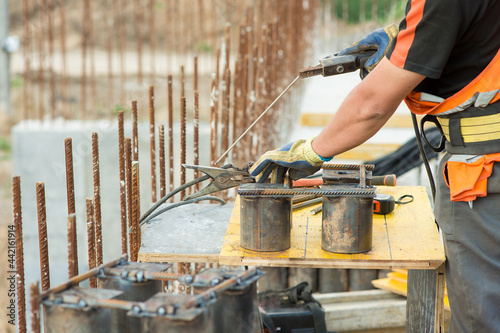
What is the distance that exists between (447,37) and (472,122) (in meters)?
0.43

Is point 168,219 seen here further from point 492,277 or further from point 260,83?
point 260,83

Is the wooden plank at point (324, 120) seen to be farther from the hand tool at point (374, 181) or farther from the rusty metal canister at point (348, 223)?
the rusty metal canister at point (348, 223)

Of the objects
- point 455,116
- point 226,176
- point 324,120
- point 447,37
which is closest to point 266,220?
point 226,176

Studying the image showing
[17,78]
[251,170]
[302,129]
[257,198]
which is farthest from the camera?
[17,78]

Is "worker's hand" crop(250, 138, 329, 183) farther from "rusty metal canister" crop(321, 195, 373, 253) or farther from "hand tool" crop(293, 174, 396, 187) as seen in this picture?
"hand tool" crop(293, 174, 396, 187)

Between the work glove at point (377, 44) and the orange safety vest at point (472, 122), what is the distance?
22cm

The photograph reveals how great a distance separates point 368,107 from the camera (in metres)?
2.35

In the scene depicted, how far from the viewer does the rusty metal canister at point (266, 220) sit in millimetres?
2516

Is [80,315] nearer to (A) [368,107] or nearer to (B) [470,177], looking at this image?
(A) [368,107]

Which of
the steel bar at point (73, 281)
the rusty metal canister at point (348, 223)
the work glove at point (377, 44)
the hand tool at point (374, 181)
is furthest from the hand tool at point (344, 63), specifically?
the steel bar at point (73, 281)

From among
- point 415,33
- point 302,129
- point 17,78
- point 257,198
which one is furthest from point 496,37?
point 17,78

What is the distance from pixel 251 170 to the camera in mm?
Answer: 2715

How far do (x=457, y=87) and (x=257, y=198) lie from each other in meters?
0.91

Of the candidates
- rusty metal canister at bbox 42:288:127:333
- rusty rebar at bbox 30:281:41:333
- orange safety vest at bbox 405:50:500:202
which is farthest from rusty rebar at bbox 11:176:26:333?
orange safety vest at bbox 405:50:500:202
